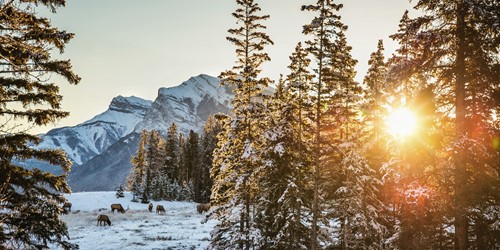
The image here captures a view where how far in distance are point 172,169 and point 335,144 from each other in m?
67.7

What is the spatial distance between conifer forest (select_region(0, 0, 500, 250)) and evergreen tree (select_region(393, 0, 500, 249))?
0.15ft

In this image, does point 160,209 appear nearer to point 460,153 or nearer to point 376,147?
point 376,147

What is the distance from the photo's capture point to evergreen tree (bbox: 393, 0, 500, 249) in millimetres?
11318

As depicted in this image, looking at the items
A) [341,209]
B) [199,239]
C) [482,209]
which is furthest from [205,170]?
[482,209]

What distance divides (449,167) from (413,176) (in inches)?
94.9

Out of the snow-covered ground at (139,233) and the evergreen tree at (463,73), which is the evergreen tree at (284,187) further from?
the snow-covered ground at (139,233)

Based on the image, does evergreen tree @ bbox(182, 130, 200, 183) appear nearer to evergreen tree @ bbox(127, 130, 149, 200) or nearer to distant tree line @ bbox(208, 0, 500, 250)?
evergreen tree @ bbox(127, 130, 149, 200)

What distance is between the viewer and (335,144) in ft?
75.5

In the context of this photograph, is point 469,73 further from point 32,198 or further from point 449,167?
point 32,198

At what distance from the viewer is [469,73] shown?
12.0 meters

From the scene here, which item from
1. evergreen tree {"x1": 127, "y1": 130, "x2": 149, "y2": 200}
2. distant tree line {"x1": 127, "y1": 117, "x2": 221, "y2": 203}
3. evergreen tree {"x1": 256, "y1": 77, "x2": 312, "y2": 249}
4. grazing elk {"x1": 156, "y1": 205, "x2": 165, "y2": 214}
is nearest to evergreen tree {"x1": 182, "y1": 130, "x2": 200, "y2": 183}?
distant tree line {"x1": 127, "y1": 117, "x2": 221, "y2": 203}

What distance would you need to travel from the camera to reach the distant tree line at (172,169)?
7712cm

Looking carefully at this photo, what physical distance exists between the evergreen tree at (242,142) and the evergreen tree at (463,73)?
9153 millimetres

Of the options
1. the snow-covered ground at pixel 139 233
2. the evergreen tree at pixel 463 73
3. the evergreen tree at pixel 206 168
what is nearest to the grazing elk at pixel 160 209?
the snow-covered ground at pixel 139 233
